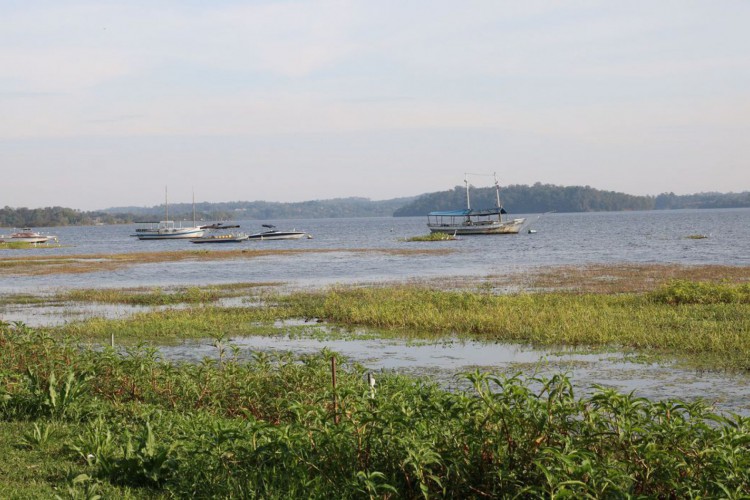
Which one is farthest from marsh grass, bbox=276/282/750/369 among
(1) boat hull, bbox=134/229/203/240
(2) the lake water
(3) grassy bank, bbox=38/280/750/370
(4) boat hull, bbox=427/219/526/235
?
(1) boat hull, bbox=134/229/203/240

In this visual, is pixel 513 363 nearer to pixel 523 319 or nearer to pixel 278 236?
pixel 523 319

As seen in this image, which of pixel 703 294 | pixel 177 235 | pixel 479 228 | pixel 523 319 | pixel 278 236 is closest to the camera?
pixel 523 319

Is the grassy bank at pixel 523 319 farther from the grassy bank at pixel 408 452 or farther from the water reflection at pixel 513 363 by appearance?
the grassy bank at pixel 408 452

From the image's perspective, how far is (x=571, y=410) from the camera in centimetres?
700

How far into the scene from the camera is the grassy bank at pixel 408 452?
6.55m

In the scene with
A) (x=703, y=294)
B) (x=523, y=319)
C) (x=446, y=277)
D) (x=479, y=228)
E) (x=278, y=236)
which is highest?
(x=479, y=228)

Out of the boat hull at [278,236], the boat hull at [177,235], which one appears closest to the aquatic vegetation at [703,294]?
the boat hull at [278,236]

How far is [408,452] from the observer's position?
6.91 m

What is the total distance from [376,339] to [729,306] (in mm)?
10870

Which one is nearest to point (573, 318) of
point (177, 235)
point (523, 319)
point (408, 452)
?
point (523, 319)

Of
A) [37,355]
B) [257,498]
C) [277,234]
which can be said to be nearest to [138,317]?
[37,355]

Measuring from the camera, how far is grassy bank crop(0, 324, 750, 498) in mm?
6551

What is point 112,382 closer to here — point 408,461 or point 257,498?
point 257,498

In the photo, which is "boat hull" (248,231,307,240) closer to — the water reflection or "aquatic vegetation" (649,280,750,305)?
"aquatic vegetation" (649,280,750,305)
